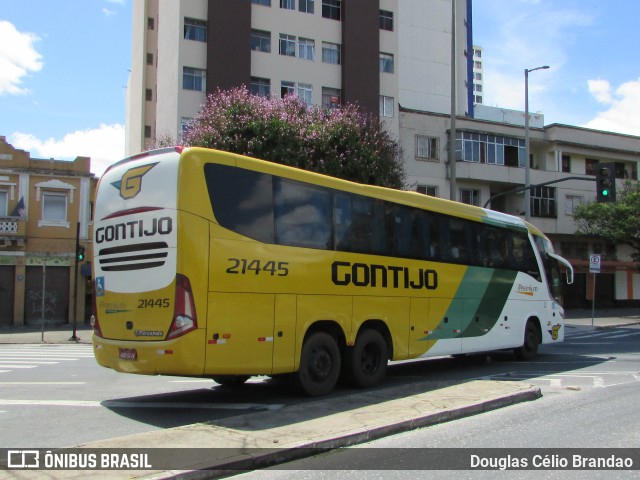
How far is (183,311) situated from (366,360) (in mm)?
4045

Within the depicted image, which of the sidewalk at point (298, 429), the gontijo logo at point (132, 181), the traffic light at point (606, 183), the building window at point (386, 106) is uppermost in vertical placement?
the building window at point (386, 106)

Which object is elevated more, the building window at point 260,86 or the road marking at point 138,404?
the building window at point 260,86

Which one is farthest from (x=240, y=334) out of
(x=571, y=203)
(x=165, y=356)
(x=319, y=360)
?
(x=571, y=203)

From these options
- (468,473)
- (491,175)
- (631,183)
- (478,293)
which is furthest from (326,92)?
(468,473)

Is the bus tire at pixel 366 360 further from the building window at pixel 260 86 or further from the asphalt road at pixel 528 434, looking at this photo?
the building window at pixel 260 86

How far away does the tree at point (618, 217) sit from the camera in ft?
118

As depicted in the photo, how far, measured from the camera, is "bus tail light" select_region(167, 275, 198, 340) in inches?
308

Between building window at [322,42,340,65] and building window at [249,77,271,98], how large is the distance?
13.1 feet

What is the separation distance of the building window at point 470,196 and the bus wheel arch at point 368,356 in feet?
92.9

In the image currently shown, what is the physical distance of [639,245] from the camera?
1496 inches

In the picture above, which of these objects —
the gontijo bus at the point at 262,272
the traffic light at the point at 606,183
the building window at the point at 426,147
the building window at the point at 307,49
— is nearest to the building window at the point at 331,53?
the building window at the point at 307,49

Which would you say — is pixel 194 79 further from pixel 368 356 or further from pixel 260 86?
pixel 368 356

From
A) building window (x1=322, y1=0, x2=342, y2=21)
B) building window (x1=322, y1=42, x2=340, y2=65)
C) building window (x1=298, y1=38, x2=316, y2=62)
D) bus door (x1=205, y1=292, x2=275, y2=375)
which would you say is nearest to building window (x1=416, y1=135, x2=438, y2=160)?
Answer: building window (x1=322, y1=42, x2=340, y2=65)

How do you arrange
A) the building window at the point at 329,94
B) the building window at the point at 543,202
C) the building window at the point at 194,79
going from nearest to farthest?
1. the building window at the point at 194,79
2. the building window at the point at 329,94
3. the building window at the point at 543,202
